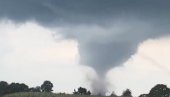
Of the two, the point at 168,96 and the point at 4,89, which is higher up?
the point at 4,89

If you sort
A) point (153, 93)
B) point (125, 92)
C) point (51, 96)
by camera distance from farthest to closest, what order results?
1. point (125, 92)
2. point (153, 93)
3. point (51, 96)

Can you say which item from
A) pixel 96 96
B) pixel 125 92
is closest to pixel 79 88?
pixel 125 92

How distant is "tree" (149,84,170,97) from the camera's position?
16038cm

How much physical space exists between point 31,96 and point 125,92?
5360 cm

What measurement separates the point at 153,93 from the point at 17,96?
49.7m

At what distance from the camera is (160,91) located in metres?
162

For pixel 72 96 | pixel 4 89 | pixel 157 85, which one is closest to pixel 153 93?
pixel 157 85

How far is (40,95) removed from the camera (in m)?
148

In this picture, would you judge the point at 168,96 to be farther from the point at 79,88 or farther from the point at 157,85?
the point at 79,88

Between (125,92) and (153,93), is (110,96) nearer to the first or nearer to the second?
(153,93)

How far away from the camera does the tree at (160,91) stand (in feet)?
526

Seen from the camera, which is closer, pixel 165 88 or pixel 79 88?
pixel 165 88

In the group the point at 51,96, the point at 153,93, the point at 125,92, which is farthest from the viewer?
the point at 125,92

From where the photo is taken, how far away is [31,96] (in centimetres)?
14775
